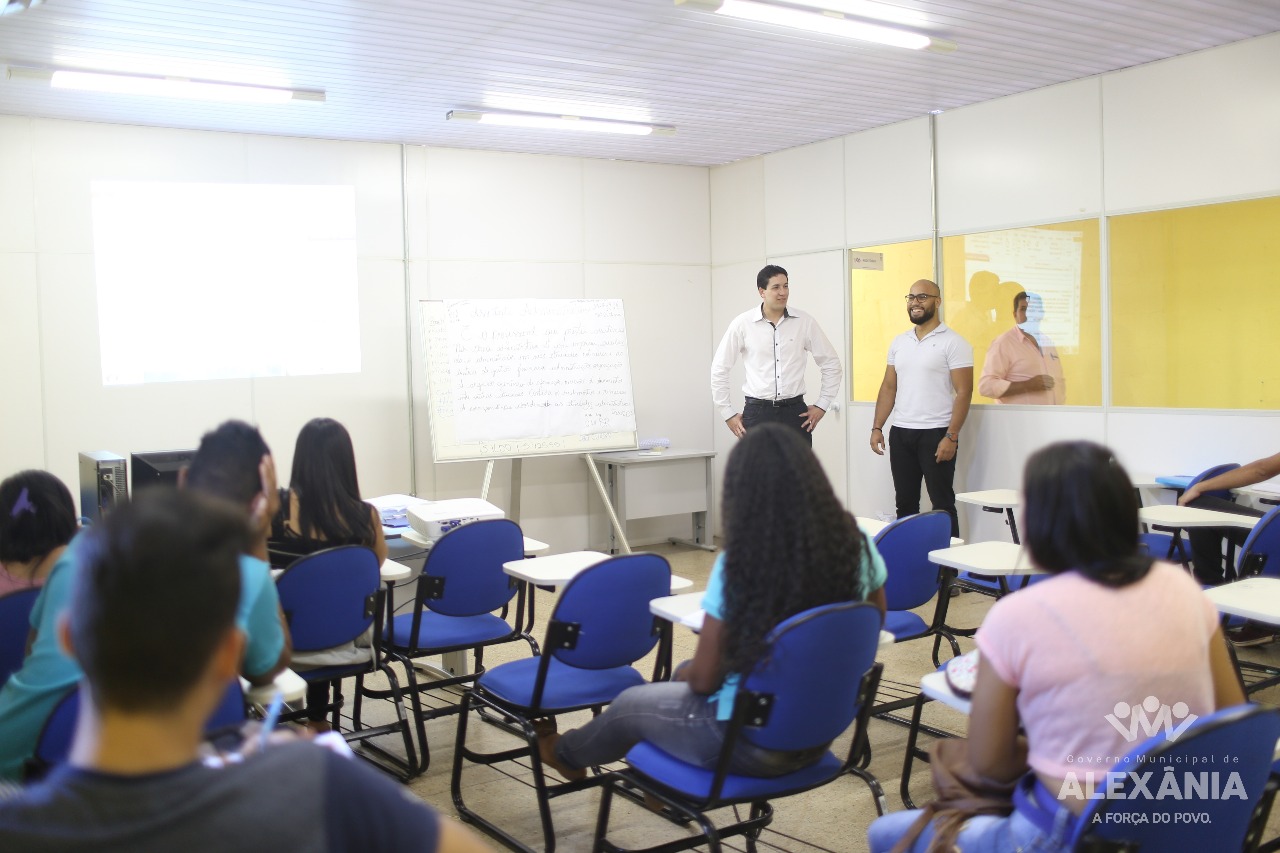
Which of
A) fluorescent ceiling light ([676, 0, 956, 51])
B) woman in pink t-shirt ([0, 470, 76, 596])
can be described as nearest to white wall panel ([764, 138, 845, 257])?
fluorescent ceiling light ([676, 0, 956, 51])

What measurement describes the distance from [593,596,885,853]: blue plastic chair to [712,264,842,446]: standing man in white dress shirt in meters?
4.25

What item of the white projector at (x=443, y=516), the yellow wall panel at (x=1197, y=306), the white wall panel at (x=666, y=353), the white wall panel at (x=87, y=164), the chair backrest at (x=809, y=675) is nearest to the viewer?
the chair backrest at (x=809, y=675)

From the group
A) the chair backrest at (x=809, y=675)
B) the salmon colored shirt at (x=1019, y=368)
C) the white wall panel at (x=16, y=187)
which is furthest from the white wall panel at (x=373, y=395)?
the chair backrest at (x=809, y=675)

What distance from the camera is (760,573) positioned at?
223 cm

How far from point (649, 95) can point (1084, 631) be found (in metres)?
4.76

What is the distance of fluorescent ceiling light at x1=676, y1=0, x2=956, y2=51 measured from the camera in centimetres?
432

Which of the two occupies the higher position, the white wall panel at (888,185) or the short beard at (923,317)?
the white wall panel at (888,185)

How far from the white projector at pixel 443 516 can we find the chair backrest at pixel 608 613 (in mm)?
1098

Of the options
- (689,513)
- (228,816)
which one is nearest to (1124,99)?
(689,513)

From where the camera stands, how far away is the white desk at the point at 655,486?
744 centimetres

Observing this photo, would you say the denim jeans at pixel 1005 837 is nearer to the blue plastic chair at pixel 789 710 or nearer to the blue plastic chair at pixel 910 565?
the blue plastic chair at pixel 789 710

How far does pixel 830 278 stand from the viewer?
731 cm

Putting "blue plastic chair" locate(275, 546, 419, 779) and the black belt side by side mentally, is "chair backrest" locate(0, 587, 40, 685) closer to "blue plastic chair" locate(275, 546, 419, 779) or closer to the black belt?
Answer: "blue plastic chair" locate(275, 546, 419, 779)

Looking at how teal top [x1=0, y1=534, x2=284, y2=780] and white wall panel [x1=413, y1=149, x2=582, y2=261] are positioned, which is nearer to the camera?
teal top [x1=0, y1=534, x2=284, y2=780]
